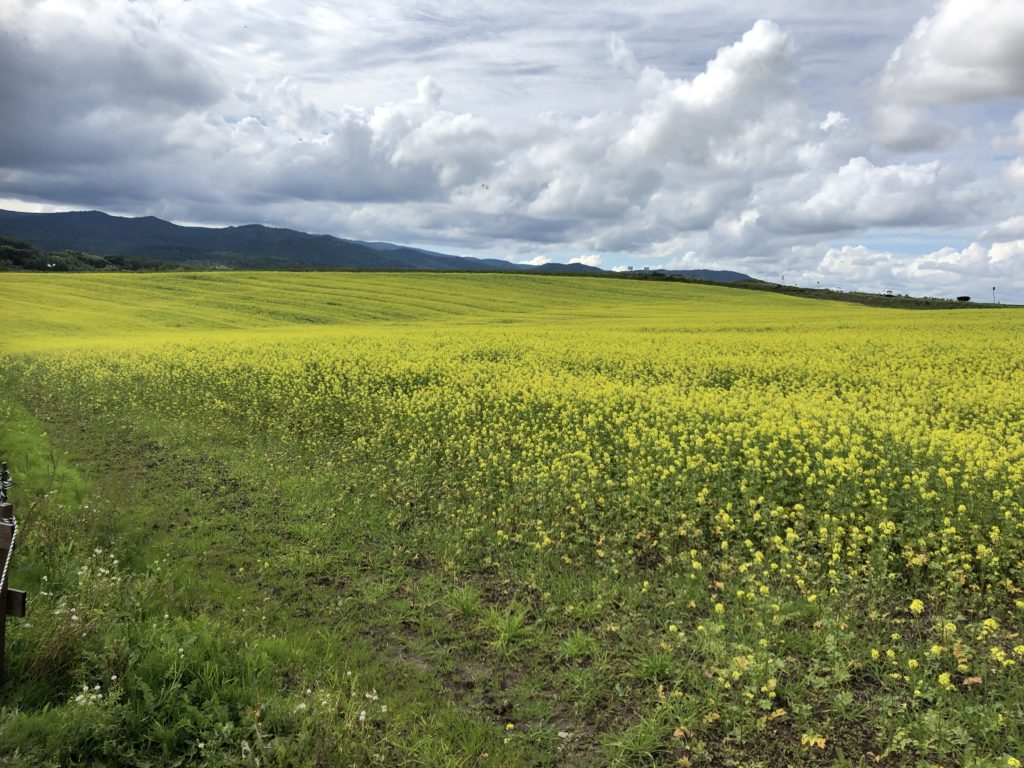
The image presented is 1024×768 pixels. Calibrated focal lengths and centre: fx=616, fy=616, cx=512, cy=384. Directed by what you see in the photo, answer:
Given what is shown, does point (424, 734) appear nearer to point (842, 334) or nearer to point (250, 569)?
point (250, 569)

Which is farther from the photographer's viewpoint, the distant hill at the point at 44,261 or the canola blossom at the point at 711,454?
the distant hill at the point at 44,261

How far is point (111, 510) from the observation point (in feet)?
29.4

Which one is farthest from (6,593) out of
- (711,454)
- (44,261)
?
(44,261)

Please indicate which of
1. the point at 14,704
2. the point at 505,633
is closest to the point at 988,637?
the point at 505,633

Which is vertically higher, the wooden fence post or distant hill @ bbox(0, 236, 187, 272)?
distant hill @ bbox(0, 236, 187, 272)

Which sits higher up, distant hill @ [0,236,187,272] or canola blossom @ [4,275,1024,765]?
distant hill @ [0,236,187,272]

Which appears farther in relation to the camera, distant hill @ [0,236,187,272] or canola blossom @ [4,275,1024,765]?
distant hill @ [0,236,187,272]

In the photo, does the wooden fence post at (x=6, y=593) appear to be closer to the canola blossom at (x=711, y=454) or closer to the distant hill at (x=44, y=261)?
the canola blossom at (x=711, y=454)

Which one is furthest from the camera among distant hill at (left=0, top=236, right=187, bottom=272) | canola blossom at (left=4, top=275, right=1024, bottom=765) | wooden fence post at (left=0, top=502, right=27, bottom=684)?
distant hill at (left=0, top=236, right=187, bottom=272)

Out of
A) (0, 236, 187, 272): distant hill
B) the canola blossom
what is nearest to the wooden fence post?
the canola blossom

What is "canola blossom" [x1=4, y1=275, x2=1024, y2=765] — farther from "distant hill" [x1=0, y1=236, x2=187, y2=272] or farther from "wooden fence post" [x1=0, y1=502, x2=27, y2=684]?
"distant hill" [x1=0, y1=236, x2=187, y2=272]

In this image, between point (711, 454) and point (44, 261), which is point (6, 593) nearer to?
point (711, 454)

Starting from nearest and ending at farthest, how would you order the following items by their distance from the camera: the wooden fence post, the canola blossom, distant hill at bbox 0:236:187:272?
the wooden fence post < the canola blossom < distant hill at bbox 0:236:187:272

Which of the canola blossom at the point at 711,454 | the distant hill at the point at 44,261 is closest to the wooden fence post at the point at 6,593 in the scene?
the canola blossom at the point at 711,454
